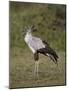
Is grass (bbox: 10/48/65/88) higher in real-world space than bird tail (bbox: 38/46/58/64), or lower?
lower

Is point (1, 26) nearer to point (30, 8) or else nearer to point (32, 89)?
point (30, 8)

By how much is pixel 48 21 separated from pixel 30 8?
0.26 metres

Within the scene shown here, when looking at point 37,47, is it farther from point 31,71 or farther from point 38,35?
point 31,71

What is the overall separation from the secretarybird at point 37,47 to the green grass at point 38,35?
0.14ft

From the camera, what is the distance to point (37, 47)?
2.57m

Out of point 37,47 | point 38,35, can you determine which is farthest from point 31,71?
point 38,35

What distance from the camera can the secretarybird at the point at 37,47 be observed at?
2533 millimetres

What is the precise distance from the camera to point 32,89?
253 centimetres

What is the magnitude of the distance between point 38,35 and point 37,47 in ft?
0.46

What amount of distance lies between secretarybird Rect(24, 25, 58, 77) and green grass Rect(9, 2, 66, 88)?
0.14ft

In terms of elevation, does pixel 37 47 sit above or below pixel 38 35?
below

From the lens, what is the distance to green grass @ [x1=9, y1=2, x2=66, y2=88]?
2480 millimetres

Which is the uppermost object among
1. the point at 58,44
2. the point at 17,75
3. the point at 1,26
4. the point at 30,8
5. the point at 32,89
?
the point at 30,8

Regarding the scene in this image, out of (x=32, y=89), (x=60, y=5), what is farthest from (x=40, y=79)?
(x=60, y=5)
